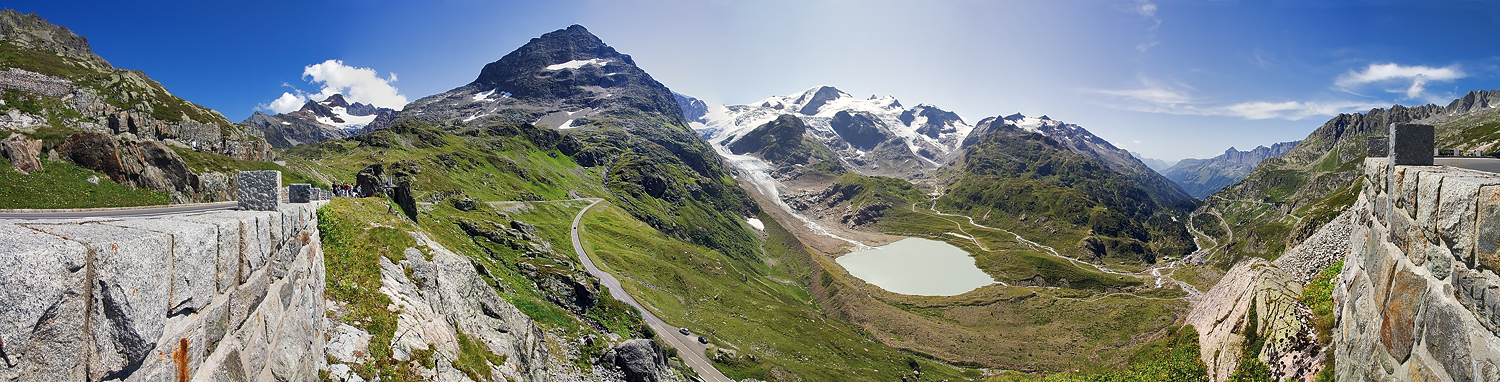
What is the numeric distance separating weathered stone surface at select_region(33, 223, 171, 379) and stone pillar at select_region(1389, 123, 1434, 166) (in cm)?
2394

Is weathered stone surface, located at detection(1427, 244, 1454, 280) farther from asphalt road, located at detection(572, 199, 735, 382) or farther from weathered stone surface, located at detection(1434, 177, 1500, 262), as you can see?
asphalt road, located at detection(572, 199, 735, 382)

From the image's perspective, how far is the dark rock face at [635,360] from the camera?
47.3 metres

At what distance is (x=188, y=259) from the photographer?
23.4 ft

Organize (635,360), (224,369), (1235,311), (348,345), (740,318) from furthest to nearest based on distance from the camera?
1. (740,318)
2. (635,360)
3. (1235,311)
4. (348,345)
5. (224,369)

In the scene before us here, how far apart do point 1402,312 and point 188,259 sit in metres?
22.2

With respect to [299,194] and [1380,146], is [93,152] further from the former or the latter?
[1380,146]

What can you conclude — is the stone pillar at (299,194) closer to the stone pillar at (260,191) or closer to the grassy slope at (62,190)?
the stone pillar at (260,191)

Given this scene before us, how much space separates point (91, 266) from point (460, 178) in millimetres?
148892

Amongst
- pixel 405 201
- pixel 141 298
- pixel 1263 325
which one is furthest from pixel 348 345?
pixel 405 201

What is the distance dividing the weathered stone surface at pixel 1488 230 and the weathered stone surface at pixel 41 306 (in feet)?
60.0

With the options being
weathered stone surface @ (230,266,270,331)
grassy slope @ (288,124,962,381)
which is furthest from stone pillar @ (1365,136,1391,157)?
grassy slope @ (288,124,962,381)

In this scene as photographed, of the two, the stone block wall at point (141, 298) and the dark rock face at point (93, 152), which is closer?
the stone block wall at point (141, 298)

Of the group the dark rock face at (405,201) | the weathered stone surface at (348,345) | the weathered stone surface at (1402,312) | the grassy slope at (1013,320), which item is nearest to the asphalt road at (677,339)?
the dark rock face at (405,201)

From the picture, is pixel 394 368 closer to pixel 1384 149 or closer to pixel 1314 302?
pixel 1384 149
